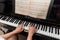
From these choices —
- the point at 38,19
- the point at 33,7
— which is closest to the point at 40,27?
the point at 38,19

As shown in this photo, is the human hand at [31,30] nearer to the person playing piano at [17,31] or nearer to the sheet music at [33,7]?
the person playing piano at [17,31]

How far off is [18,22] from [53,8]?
1.75ft

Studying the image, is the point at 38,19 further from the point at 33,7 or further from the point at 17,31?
the point at 17,31

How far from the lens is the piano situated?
50.1 inches

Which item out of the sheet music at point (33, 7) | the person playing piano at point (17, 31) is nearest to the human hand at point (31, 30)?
the person playing piano at point (17, 31)

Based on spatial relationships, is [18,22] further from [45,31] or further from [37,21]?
[45,31]

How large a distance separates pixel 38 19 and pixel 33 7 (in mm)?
176

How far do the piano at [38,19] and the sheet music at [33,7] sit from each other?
0.03m

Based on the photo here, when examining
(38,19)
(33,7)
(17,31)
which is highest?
(33,7)

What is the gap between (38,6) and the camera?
1.29 meters

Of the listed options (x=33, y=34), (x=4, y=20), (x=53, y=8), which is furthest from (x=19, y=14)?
(x=53, y=8)

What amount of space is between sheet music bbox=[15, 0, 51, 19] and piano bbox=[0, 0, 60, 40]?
0.10ft

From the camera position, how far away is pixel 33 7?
4.41 feet

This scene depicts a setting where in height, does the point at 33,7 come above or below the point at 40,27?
above
